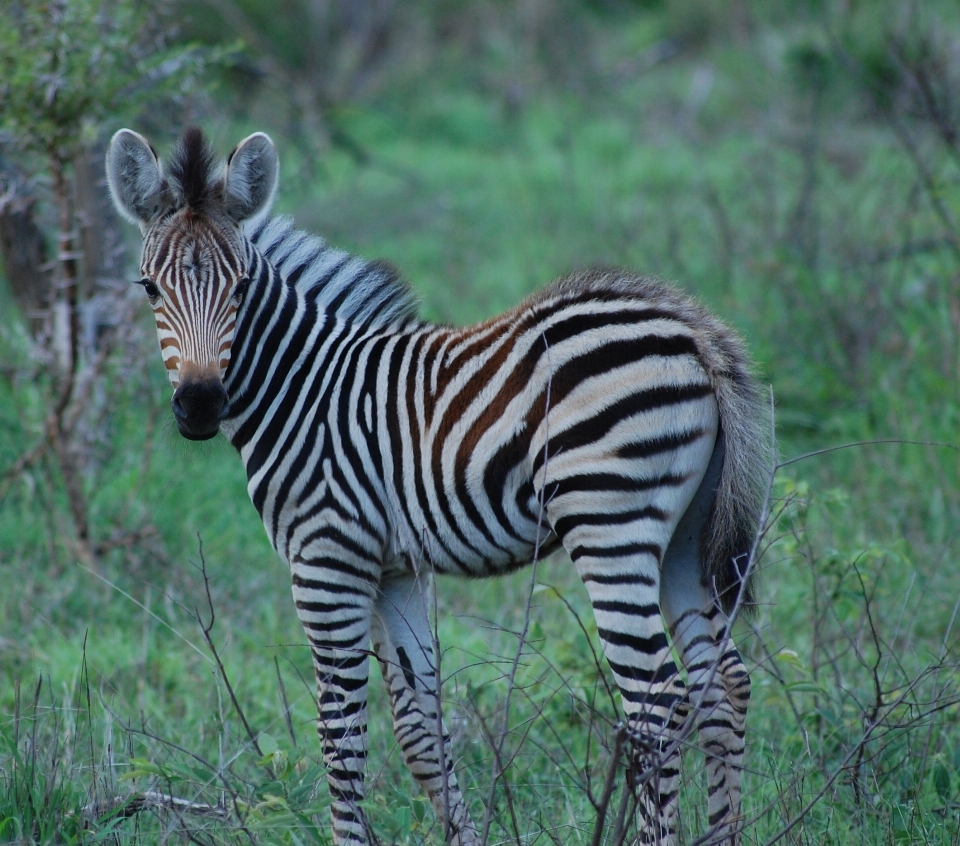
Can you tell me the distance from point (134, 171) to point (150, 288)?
0.48 m

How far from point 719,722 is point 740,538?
2.17 ft

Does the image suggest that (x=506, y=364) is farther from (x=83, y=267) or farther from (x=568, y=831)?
(x=83, y=267)

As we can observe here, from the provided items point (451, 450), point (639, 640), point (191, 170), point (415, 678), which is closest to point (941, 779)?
point (639, 640)

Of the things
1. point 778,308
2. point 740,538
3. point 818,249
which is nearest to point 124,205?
point 740,538

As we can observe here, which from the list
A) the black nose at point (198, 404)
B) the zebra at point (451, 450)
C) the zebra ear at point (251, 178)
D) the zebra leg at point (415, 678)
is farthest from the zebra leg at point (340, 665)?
the zebra ear at point (251, 178)

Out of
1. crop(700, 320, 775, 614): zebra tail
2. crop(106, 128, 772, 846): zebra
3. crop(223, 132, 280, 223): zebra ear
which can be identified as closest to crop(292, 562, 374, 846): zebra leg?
crop(106, 128, 772, 846): zebra

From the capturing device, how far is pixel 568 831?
151 inches

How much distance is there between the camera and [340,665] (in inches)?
149

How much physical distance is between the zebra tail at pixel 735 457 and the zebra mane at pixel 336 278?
136cm

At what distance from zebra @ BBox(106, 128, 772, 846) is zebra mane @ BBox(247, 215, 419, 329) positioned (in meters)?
0.02

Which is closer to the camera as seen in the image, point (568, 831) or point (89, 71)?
point (568, 831)

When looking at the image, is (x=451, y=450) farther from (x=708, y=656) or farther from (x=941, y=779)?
(x=941, y=779)

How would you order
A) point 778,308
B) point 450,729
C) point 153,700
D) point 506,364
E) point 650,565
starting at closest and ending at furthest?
point 650,565, point 506,364, point 450,729, point 153,700, point 778,308

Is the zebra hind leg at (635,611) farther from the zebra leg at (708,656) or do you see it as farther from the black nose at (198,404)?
the black nose at (198,404)
